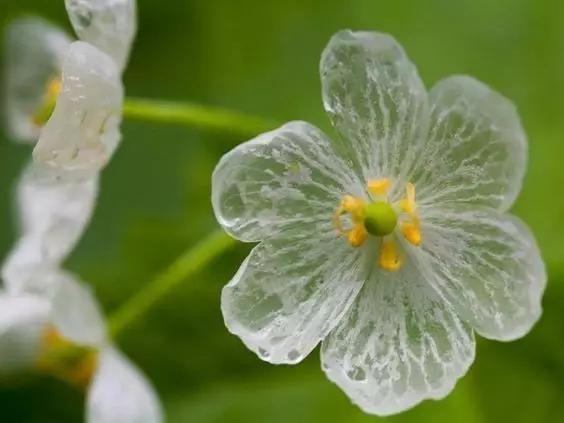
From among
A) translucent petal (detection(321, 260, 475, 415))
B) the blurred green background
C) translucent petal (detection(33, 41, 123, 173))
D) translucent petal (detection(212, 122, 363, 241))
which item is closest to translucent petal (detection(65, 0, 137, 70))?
translucent petal (detection(33, 41, 123, 173))

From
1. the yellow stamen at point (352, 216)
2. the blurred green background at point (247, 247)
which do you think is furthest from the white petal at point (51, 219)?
the blurred green background at point (247, 247)

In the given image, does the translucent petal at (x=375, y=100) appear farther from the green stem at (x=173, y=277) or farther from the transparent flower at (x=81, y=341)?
the transparent flower at (x=81, y=341)

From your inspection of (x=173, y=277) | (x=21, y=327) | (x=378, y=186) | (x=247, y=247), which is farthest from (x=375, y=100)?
(x=247, y=247)

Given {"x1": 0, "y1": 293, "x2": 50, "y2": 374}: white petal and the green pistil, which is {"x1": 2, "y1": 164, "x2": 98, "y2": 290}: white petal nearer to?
{"x1": 0, "y1": 293, "x2": 50, "y2": 374}: white petal

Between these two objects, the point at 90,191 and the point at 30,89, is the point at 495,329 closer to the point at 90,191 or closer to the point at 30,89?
the point at 90,191

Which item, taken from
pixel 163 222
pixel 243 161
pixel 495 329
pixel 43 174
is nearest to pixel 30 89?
pixel 163 222

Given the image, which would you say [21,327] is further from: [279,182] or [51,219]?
[279,182]

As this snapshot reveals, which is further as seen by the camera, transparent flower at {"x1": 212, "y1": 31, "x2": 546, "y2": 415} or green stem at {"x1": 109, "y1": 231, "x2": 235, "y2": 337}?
green stem at {"x1": 109, "y1": 231, "x2": 235, "y2": 337}
